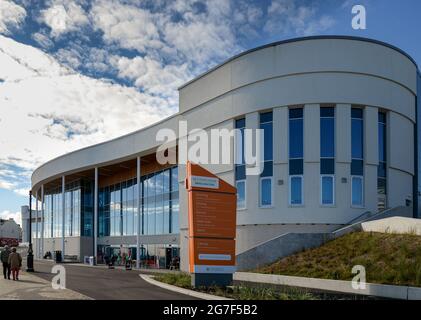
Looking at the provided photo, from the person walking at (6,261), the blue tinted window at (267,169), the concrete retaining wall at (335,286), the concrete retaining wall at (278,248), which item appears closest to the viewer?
the concrete retaining wall at (335,286)

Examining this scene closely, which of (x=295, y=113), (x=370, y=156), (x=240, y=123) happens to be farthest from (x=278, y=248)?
(x=240, y=123)

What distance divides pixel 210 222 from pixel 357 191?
13192mm

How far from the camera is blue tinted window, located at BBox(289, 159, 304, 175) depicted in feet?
91.7

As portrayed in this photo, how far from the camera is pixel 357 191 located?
2802 cm

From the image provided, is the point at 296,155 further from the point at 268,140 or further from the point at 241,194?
the point at 241,194

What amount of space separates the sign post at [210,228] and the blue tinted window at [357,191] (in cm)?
1177

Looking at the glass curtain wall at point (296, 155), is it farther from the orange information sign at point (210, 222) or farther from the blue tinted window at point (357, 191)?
the orange information sign at point (210, 222)

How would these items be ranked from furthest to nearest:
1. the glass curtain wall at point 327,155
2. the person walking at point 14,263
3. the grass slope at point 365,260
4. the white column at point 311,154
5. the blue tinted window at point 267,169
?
1. the blue tinted window at point 267,169
2. the glass curtain wall at point 327,155
3. the white column at point 311,154
4. the person walking at point 14,263
5. the grass slope at point 365,260

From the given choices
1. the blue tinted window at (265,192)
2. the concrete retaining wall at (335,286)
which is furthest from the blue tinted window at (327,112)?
the concrete retaining wall at (335,286)

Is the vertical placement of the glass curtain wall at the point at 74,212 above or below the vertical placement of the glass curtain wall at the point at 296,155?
below

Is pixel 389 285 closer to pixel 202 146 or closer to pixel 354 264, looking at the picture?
pixel 354 264

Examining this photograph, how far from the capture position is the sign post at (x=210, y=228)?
1781 centimetres

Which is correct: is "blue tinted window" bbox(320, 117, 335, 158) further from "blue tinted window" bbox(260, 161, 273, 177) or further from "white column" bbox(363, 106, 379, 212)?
"blue tinted window" bbox(260, 161, 273, 177)
